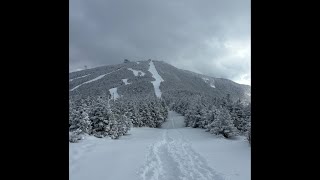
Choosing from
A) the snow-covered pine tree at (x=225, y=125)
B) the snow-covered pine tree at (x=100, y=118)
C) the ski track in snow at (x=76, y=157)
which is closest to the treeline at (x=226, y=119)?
the snow-covered pine tree at (x=225, y=125)

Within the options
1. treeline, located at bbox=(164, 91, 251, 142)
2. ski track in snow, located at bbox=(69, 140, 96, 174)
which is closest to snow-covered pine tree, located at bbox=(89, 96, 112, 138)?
ski track in snow, located at bbox=(69, 140, 96, 174)

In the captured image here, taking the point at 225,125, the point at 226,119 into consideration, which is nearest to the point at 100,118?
the point at 225,125

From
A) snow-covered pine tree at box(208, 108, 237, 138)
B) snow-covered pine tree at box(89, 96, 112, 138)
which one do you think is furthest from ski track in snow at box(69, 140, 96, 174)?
snow-covered pine tree at box(208, 108, 237, 138)

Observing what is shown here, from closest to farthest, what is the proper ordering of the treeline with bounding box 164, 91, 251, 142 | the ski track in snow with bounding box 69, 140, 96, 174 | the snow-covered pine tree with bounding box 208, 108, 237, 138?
the ski track in snow with bounding box 69, 140, 96, 174 → the snow-covered pine tree with bounding box 208, 108, 237, 138 → the treeline with bounding box 164, 91, 251, 142

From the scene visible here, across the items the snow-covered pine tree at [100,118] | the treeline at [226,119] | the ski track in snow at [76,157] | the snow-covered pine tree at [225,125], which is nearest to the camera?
the ski track in snow at [76,157]

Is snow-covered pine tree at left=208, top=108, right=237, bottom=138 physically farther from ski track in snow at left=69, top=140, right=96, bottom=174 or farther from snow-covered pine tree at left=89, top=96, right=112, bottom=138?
ski track in snow at left=69, top=140, right=96, bottom=174

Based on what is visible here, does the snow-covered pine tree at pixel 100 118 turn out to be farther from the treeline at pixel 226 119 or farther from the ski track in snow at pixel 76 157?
the treeline at pixel 226 119

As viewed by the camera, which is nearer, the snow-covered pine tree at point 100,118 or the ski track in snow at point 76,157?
the ski track in snow at point 76,157

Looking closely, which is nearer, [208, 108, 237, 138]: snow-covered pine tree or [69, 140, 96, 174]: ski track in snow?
[69, 140, 96, 174]: ski track in snow

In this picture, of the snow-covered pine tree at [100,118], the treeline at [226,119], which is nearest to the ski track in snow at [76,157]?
the treeline at [226,119]

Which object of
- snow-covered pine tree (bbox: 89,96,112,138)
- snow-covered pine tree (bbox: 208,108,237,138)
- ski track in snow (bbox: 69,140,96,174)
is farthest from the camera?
snow-covered pine tree (bbox: 208,108,237,138)

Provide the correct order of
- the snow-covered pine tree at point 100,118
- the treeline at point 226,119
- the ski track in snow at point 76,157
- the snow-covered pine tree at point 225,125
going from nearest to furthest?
1. the ski track in snow at point 76,157
2. the snow-covered pine tree at point 100,118
3. the snow-covered pine tree at point 225,125
4. the treeline at point 226,119

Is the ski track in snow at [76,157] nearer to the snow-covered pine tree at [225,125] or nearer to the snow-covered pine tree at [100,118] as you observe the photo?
the snow-covered pine tree at [100,118]
